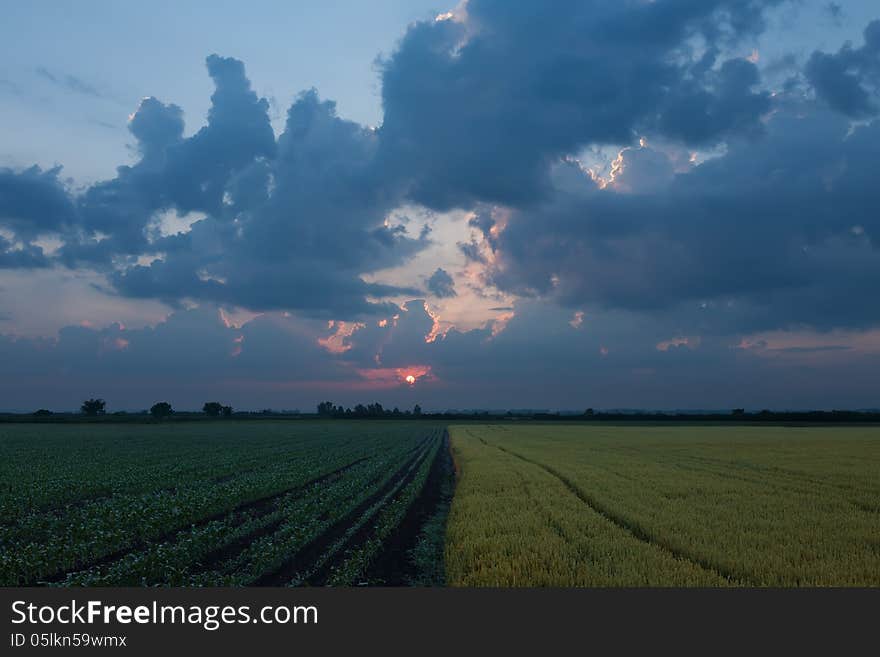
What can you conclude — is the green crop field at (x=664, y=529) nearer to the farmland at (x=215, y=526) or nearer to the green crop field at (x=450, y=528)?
the green crop field at (x=450, y=528)

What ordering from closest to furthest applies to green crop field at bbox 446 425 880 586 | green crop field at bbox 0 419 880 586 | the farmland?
green crop field at bbox 446 425 880 586 → green crop field at bbox 0 419 880 586 → the farmland

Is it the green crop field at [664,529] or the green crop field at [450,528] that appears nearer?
the green crop field at [664,529]

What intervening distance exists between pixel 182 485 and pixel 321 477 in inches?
273

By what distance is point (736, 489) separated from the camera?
22.0 meters

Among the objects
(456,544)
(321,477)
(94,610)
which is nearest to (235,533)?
(456,544)

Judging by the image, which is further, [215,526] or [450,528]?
[215,526]

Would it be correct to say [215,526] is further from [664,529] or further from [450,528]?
[664,529]


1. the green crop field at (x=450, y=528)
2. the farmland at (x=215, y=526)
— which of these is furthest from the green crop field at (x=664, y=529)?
the farmland at (x=215, y=526)

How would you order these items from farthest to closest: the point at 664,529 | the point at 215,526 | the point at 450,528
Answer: the point at 215,526 → the point at 450,528 → the point at 664,529

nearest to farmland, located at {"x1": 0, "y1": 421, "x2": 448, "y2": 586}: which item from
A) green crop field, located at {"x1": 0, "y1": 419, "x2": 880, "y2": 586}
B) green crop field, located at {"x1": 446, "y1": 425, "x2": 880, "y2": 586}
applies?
green crop field, located at {"x1": 0, "y1": 419, "x2": 880, "y2": 586}

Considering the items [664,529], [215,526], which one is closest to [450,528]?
[664,529]

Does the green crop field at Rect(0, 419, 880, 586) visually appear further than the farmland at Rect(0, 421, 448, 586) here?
No

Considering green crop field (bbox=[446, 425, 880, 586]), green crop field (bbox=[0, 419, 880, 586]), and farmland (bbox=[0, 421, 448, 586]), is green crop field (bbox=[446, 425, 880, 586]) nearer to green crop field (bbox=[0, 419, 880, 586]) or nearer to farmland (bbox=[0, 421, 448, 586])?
green crop field (bbox=[0, 419, 880, 586])

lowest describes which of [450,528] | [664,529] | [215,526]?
[215,526]
